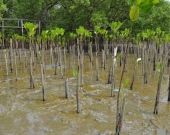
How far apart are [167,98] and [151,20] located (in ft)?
37.5

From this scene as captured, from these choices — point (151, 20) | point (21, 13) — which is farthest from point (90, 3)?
point (21, 13)

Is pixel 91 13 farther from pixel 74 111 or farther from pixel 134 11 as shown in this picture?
pixel 134 11

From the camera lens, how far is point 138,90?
639 centimetres

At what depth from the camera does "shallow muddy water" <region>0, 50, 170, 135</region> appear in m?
4.04

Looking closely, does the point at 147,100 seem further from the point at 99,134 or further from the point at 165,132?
the point at 99,134

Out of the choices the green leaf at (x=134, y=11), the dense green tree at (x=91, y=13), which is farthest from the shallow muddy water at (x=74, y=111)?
the dense green tree at (x=91, y=13)

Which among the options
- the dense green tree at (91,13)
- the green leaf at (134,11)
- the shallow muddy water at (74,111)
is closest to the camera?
the green leaf at (134,11)

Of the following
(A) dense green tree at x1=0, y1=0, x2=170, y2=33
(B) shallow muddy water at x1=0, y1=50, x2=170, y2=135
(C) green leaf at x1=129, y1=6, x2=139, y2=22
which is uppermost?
(A) dense green tree at x1=0, y1=0, x2=170, y2=33

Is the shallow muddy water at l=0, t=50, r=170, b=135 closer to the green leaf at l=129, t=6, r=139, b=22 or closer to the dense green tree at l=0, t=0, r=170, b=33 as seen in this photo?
the green leaf at l=129, t=6, r=139, b=22

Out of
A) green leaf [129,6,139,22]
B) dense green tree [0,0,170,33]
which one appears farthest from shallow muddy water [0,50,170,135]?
dense green tree [0,0,170,33]

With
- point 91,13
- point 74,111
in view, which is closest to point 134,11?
point 74,111

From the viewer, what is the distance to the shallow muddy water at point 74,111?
159 inches

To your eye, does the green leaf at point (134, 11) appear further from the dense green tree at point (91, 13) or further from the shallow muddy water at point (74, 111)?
the dense green tree at point (91, 13)

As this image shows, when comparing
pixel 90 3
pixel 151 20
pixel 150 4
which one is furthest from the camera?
pixel 90 3
